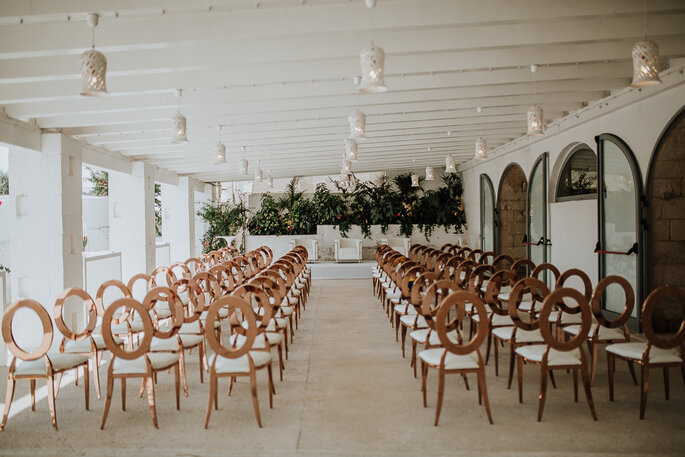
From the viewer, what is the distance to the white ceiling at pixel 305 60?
370 centimetres

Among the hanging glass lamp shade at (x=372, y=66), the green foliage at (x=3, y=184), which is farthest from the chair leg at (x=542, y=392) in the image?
the green foliage at (x=3, y=184)

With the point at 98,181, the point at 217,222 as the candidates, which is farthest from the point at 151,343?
the point at 98,181

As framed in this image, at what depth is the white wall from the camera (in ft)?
18.5

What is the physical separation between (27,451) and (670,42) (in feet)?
21.0

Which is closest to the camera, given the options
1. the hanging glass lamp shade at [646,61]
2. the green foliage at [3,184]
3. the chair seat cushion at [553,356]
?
the hanging glass lamp shade at [646,61]

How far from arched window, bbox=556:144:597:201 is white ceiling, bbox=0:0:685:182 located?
0.95m

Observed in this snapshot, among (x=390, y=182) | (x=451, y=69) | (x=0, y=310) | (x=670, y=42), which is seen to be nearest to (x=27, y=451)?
(x=0, y=310)

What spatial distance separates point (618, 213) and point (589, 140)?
1.39 meters

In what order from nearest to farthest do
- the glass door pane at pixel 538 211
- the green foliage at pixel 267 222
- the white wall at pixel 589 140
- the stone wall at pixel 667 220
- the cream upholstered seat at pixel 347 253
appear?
1. the white wall at pixel 589 140
2. the stone wall at pixel 667 220
3. the glass door pane at pixel 538 211
4. the cream upholstered seat at pixel 347 253
5. the green foliage at pixel 267 222

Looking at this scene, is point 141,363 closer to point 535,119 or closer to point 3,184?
point 535,119

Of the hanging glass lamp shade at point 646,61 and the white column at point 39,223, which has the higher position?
the hanging glass lamp shade at point 646,61

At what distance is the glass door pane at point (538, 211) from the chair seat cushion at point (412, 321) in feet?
15.4

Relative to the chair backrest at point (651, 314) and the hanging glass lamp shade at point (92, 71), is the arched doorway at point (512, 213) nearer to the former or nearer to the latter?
the chair backrest at point (651, 314)

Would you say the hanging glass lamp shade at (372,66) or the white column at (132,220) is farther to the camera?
the white column at (132,220)
